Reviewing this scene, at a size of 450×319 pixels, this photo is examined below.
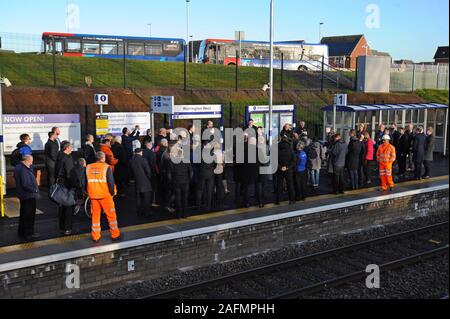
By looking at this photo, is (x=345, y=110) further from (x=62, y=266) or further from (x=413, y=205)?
(x=62, y=266)

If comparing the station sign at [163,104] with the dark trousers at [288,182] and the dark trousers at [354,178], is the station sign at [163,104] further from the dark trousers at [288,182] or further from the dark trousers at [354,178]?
the dark trousers at [354,178]

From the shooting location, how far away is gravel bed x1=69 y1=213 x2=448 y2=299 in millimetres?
8438

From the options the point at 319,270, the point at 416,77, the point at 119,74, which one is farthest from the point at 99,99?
the point at 416,77

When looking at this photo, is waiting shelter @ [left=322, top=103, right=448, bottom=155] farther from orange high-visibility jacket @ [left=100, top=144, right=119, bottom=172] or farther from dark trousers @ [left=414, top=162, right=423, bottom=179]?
orange high-visibility jacket @ [left=100, top=144, right=119, bottom=172]

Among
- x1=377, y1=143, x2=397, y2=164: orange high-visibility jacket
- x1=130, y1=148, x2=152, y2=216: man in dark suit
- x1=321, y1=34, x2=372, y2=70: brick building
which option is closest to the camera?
x1=130, y1=148, x2=152, y2=216: man in dark suit

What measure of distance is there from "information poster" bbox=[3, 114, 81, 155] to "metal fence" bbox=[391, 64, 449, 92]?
20.8 m

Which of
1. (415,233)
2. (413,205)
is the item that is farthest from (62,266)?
(413,205)

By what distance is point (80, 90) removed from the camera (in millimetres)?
18922

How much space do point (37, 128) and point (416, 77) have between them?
2410cm

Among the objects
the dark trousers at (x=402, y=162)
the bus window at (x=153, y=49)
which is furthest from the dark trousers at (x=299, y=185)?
the bus window at (x=153, y=49)

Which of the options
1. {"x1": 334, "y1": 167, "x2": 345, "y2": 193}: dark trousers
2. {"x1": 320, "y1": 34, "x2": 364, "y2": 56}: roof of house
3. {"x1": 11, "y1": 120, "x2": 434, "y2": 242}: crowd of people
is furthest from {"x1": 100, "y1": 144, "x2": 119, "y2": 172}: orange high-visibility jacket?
{"x1": 320, "y1": 34, "x2": 364, "y2": 56}: roof of house

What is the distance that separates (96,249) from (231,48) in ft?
112

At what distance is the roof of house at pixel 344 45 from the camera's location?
69312mm

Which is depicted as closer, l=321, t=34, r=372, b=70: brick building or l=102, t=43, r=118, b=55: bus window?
l=102, t=43, r=118, b=55: bus window
